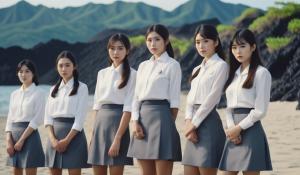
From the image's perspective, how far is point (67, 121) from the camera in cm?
575

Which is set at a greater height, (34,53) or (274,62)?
(34,53)

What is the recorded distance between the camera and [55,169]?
19.0ft

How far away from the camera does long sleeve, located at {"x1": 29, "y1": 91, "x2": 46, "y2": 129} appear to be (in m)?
6.18

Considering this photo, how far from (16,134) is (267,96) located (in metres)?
2.82

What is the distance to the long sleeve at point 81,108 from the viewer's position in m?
5.64

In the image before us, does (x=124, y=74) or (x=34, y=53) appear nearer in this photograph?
(x=124, y=74)

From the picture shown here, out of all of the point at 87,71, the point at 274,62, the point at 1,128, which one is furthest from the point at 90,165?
the point at 87,71

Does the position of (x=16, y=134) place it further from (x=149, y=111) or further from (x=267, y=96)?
(x=267, y=96)

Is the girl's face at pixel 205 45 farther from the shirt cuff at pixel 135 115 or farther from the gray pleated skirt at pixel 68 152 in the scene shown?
the gray pleated skirt at pixel 68 152

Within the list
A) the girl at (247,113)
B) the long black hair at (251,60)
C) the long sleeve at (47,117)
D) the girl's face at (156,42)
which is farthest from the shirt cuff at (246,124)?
the long sleeve at (47,117)

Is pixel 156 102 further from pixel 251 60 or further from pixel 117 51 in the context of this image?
pixel 251 60

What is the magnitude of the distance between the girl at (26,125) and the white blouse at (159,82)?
1.35m

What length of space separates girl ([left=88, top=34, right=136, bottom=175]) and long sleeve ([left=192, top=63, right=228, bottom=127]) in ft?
2.55

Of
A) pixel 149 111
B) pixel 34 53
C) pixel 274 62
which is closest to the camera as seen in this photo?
pixel 149 111
